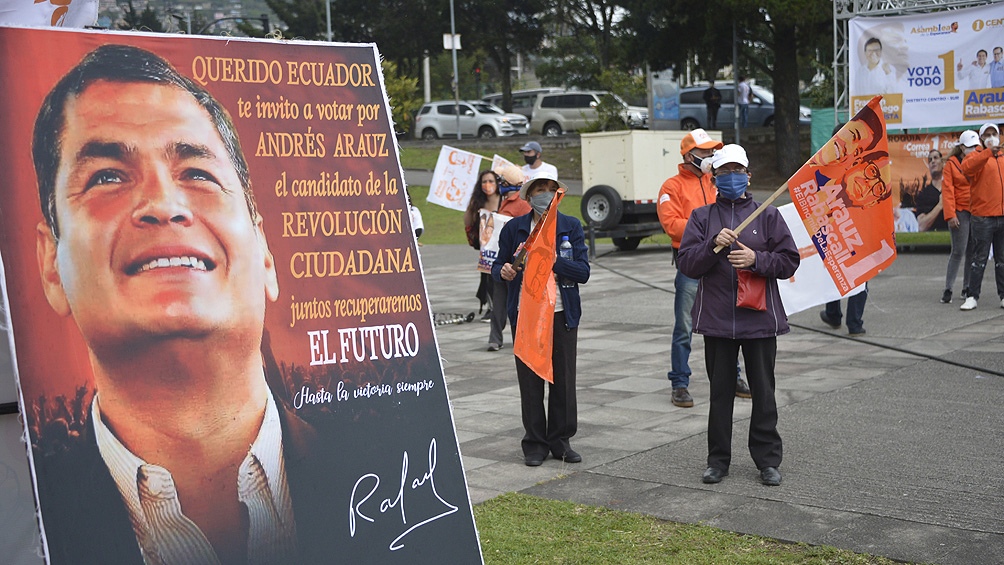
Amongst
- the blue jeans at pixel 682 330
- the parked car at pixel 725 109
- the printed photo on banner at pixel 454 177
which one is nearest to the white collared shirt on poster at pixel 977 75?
Answer: the printed photo on banner at pixel 454 177

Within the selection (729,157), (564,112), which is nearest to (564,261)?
(729,157)

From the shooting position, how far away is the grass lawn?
468 cm

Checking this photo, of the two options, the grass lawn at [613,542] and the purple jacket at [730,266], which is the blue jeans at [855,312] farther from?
the grass lawn at [613,542]

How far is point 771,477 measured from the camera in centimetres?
→ 577

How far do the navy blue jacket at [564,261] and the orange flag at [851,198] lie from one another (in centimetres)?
124

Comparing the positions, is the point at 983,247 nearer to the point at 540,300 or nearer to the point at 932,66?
the point at 932,66

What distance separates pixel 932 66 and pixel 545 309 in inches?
528

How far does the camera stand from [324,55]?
11.8ft

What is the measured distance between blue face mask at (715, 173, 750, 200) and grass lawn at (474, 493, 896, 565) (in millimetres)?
1807

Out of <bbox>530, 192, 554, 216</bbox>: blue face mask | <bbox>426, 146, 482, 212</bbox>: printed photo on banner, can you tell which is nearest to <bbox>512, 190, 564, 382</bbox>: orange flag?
<bbox>530, 192, 554, 216</bbox>: blue face mask

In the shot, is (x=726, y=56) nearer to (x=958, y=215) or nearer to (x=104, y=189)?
(x=958, y=215)

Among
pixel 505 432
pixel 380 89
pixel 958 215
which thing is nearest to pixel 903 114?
pixel 958 215

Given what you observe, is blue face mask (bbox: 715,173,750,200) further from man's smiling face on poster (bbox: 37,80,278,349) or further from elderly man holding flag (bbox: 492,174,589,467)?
man's smiling face on poster (bbox: 37,80,278,349)

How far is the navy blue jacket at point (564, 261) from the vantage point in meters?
6.31
